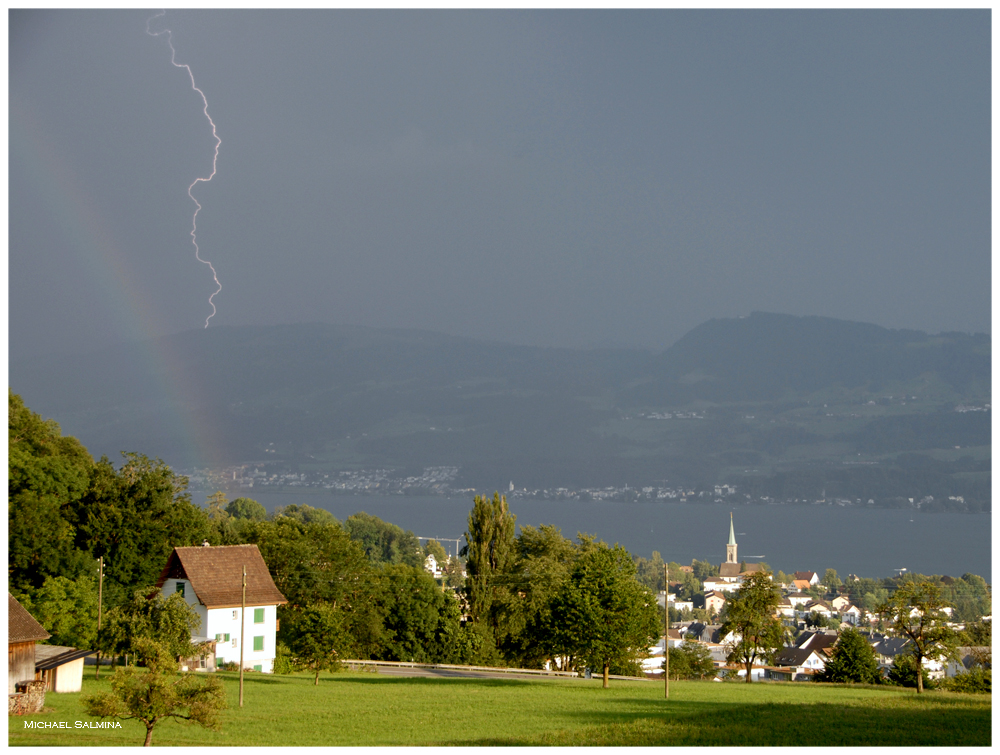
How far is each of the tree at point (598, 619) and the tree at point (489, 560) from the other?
19.3 metres

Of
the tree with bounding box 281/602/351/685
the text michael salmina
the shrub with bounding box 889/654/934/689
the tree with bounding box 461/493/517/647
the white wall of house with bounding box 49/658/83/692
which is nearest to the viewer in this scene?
the text michael salmina

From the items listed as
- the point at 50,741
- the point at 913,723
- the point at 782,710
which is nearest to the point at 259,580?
the point at 50,741

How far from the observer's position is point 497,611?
55.5 meters

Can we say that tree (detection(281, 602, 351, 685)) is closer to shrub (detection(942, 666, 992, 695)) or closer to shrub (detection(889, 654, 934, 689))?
shrub (detection(889, 654, 934, 689))

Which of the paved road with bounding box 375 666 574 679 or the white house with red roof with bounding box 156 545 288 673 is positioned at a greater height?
the white house with red roof with bounding box 156 545 288 673

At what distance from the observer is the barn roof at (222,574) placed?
134 feet

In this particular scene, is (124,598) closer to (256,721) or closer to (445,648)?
(445,648)

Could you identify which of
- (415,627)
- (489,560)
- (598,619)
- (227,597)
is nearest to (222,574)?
(227,597)

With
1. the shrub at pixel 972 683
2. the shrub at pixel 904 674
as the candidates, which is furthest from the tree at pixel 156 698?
the shrub at pixel 904 674

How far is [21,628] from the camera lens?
24.5 m

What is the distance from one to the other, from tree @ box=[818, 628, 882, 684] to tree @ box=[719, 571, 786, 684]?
5.38 metres

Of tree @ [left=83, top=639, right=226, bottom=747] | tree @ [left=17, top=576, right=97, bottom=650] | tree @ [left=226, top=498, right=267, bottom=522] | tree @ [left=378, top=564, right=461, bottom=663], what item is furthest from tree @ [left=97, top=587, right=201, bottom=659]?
tree @ [left=226, top=498, right=267, bottom=522]

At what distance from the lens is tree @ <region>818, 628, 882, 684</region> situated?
4925 cm

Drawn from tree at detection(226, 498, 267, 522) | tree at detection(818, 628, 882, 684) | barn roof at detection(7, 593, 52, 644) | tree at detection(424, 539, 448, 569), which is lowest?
tree at detection(818, 628, 882, 684)
